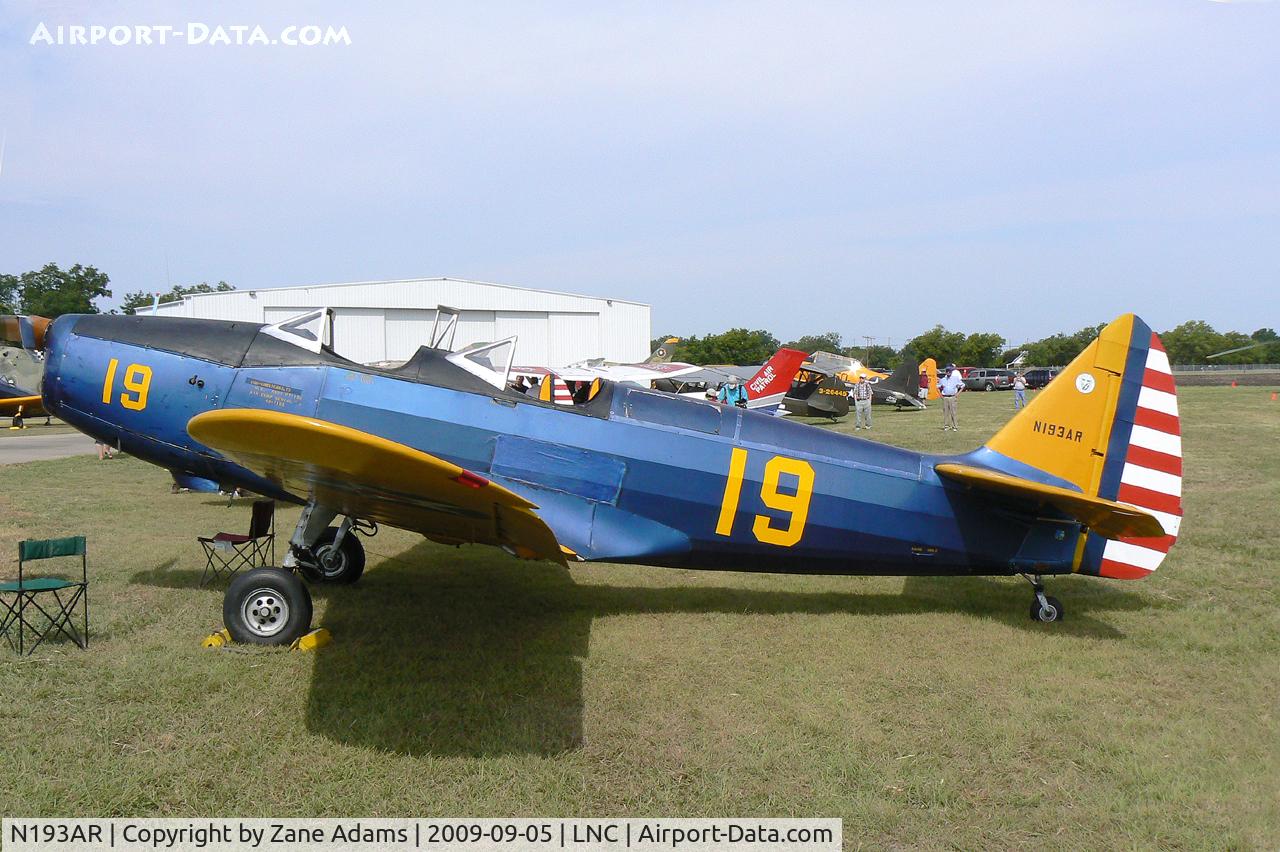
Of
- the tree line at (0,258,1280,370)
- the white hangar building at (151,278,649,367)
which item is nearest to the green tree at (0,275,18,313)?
the tree line at (0,258,1280,370)

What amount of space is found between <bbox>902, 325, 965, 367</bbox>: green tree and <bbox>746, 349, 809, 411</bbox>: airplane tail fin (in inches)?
2907

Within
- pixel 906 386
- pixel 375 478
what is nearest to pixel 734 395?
pixel 906 386

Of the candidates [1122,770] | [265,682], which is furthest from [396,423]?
[1122,770]

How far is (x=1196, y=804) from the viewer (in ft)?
11.7

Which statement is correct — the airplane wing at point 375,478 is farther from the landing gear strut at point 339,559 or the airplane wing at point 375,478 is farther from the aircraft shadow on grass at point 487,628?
the landing gear strut at point 339,559

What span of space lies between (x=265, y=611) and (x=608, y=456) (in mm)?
2385

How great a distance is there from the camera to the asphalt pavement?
53.0ft

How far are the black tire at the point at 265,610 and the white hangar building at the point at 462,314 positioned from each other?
95.9ft

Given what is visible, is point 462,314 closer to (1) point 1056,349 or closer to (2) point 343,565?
(2) point 343,565

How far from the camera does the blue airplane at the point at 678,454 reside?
5.52 meters

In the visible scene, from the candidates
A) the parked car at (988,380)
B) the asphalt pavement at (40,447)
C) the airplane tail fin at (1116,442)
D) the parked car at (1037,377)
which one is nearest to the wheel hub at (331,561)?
the airplane tail fin at (1116,442)

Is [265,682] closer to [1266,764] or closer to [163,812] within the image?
[163,812]

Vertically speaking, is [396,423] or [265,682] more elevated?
[396,423]

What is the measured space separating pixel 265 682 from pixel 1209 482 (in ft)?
44.1
